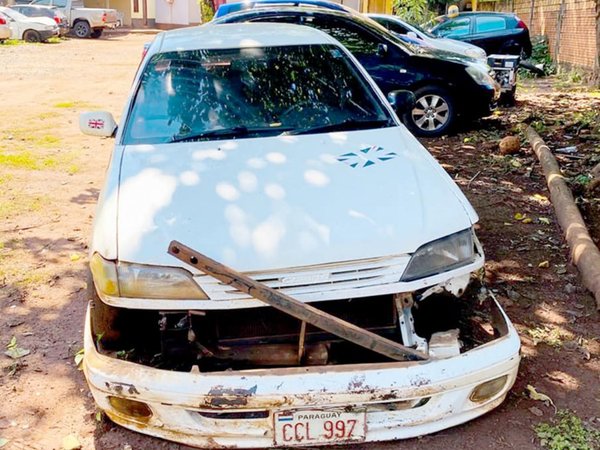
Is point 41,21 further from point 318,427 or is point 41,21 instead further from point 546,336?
point 318,427

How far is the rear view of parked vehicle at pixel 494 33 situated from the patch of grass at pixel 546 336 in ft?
37.9

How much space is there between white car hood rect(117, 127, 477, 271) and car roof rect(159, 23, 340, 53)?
1.10 m

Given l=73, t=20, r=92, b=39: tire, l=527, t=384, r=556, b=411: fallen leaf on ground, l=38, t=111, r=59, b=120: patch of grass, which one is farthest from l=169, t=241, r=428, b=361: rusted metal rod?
l=73, t=20, r=92, b=39: tire

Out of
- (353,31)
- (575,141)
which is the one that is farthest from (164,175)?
(575,141)

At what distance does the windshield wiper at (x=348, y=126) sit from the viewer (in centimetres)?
354

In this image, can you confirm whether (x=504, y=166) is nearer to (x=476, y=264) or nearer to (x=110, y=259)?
(x=476, y=264)

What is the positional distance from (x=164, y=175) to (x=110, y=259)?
66 centimetres

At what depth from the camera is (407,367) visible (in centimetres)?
230

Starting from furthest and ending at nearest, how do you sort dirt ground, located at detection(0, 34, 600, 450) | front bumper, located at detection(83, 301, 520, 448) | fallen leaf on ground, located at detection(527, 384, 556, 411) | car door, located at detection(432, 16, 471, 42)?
1. car door, located at detection(432, 16, 471, 42)
2. fallen leaf on ground, located at detection(527, 384, 556, 411)
3. dirt ground, located at detection(0, 34, 600, 450)
4. front bumper, located at detection(83, 301, 520, 448)

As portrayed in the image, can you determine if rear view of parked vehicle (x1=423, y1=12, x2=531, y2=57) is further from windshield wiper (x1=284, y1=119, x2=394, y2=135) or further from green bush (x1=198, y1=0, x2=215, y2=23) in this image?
windshield wiper (x1=284, y1=119, x2=394, y2=135)

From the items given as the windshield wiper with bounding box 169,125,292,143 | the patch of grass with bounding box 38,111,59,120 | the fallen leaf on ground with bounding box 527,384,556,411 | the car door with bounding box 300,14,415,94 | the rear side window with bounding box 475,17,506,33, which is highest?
the rear side window with bounding box 475,17,506,33

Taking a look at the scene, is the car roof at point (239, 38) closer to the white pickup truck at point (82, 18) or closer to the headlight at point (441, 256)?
the headlight at point (441, 256)

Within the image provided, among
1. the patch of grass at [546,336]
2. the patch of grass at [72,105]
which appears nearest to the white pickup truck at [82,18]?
the patch of grass at [72,105]

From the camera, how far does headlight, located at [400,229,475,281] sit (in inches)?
99.0
